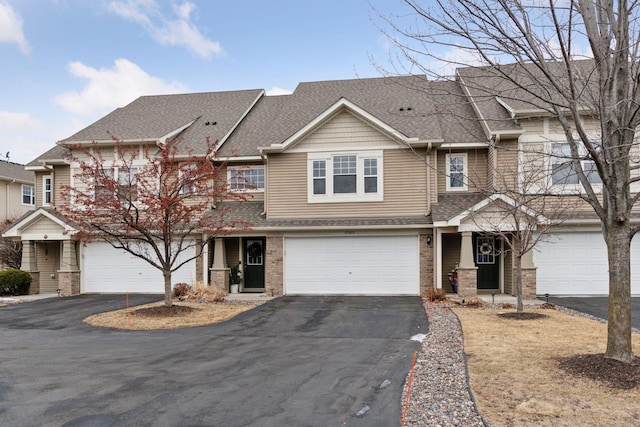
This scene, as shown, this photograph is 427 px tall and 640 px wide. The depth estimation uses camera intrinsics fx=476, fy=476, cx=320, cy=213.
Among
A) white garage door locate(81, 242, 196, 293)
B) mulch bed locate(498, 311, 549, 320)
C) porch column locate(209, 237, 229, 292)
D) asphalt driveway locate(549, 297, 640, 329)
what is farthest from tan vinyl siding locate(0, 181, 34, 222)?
asphalt driveway locate(549, 297, 640, 329)

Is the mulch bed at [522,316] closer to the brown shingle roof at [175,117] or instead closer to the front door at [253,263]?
the front door at [253,263]

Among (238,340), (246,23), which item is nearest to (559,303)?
(238,340)

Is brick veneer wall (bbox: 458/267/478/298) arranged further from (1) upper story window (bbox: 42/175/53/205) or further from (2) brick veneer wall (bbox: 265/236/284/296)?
(1) upper story window (bbox: 42/175/53/205)

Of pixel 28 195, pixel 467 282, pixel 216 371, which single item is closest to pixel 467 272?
pixel 467 282

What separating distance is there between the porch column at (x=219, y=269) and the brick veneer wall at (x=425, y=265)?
735cm

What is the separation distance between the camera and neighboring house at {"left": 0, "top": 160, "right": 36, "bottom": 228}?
2973 cm

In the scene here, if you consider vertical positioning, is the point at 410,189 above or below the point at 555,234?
above

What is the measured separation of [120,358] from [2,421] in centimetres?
317

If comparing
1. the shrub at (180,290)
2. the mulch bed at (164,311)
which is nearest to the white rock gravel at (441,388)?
the mulch bed at (164,311)

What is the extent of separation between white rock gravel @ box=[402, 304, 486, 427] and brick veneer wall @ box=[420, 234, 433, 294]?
22.0 ft

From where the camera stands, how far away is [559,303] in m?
15.2

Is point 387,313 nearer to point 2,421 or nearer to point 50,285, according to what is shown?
point 2,421

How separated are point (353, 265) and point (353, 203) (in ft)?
7.59

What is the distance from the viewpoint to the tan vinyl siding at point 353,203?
57.6ft
